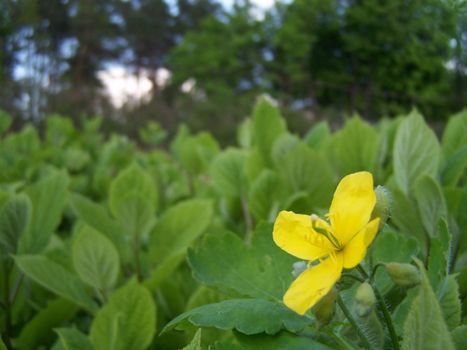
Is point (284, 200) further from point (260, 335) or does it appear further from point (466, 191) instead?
point (260, 335)

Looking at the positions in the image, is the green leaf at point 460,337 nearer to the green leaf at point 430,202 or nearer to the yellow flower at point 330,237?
the yellow flower at point 330,237

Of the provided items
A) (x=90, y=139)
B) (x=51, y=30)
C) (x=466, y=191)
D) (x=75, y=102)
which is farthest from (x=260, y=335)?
(x=51, y=30)

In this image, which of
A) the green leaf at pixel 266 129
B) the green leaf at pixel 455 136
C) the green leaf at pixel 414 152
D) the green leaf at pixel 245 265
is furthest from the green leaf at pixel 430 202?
the green leaf at pixel 266 129

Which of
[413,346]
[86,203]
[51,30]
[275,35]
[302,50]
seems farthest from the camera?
[51,30]

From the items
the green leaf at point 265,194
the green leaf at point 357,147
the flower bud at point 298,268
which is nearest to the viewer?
the flower bud at point 298,268

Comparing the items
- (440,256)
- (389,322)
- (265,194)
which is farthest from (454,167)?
(389,322)

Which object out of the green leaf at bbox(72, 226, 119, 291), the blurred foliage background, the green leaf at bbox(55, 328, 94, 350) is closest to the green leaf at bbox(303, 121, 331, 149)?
the green leaf at bbox(72, 226, 119, 291)
